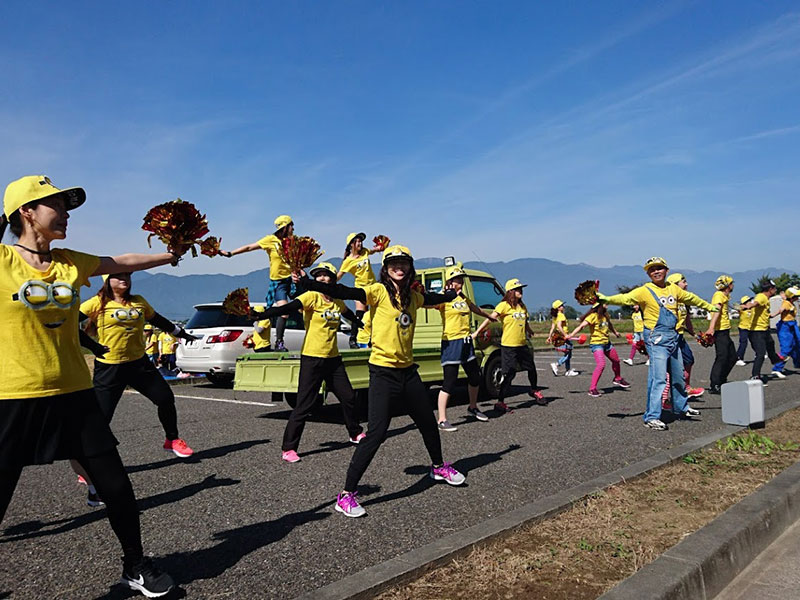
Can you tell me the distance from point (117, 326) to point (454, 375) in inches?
169

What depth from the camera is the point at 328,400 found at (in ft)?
37.3

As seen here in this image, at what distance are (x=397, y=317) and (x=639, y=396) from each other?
7.55m

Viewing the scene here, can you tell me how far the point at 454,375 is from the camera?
27.7 ft

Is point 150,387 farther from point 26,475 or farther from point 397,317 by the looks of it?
point 397,317

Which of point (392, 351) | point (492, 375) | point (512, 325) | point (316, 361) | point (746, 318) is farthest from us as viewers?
point (746, 318)

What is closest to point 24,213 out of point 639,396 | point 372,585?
point 372,585

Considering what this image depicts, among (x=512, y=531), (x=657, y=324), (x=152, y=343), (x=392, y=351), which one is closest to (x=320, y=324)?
(x=392, y=351)

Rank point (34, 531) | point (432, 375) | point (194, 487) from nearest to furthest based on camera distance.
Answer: point (34, 531) → point (194, 487) → point (432, 375)

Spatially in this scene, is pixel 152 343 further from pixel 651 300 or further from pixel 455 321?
pixel 651 300

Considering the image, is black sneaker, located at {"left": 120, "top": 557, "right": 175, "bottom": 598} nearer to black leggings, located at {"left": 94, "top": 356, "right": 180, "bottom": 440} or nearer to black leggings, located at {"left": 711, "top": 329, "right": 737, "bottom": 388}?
black leggings, located at {"left": 94, "top": 356, "right": 180, "bottom": 440}

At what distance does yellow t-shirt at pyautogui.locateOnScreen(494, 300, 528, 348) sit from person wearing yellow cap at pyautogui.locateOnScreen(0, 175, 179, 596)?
7241 mm

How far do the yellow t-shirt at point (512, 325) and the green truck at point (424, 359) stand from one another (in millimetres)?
691

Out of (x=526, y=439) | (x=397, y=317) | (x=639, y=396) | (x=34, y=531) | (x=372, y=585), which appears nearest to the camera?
(x=372, y=585)

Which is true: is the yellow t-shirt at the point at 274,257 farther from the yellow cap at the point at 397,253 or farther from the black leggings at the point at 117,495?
the black leggings at the point at 117,495
